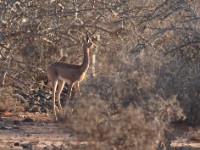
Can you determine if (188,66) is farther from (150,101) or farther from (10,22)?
(150,101)

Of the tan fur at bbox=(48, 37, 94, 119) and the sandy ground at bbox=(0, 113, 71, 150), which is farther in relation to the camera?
the tan fur at bbox=(48, 37, 94, 119)

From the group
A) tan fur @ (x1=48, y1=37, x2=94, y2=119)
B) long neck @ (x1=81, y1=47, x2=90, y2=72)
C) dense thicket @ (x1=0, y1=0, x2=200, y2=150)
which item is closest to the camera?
Answer: dense thicket @ (x1=0, y1=0, x2=200, y2=150)

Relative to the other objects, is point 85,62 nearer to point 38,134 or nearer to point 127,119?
point 38,134

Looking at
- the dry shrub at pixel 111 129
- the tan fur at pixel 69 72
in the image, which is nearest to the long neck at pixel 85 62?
the tan fur at pixel 69 72

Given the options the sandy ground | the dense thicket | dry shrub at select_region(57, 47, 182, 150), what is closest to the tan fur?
the dense thicket

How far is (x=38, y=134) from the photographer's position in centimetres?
1060

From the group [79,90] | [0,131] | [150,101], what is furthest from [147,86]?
[79,90]

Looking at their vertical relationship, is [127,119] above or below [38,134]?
above

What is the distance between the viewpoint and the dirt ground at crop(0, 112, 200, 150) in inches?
364

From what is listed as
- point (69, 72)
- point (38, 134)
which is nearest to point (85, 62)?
point (69, 72)

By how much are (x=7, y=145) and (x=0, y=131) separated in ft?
5.01

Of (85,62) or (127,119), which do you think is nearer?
(127,119)

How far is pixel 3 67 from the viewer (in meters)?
12.6

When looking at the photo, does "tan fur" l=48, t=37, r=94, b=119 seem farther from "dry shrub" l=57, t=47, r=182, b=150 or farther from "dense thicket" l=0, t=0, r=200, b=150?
"dry shrub" l=57, t=47, r=182, b=150
